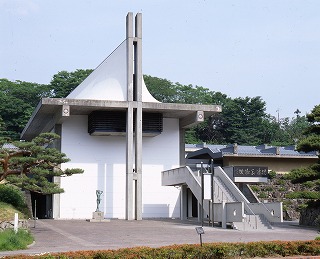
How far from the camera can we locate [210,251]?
11.9 meters

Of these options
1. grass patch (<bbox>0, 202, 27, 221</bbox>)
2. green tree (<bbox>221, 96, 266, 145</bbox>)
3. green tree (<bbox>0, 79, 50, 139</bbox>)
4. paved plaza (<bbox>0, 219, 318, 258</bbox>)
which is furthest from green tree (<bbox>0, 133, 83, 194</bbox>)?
green tree (<bbox>221, 96, 266, 145</bbox>)

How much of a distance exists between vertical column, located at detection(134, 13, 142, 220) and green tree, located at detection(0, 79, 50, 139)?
25.7 m

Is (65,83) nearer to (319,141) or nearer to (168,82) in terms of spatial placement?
(168,82)

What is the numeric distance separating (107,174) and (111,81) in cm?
553

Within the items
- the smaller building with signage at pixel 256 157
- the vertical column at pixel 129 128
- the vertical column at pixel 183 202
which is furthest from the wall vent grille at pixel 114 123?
the smaller building with signage at pixel 256 157

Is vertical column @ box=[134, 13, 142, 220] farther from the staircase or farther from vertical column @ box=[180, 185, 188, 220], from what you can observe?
vertical column @ box=[180, 185, 188, 220]

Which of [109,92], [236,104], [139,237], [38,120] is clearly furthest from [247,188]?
[236,104]

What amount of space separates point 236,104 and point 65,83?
64.9 feet

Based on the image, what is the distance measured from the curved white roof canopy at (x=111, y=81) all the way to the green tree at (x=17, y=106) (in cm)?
2308

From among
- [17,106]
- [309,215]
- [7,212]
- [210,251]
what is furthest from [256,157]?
[17,106]

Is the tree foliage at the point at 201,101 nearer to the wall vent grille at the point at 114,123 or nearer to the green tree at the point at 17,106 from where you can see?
the green tree at the point at 17,106

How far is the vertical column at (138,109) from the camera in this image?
31.1 meters

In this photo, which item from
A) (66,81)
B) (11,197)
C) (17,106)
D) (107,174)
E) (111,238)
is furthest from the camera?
(66,81)

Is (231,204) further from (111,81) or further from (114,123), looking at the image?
(111,81)
